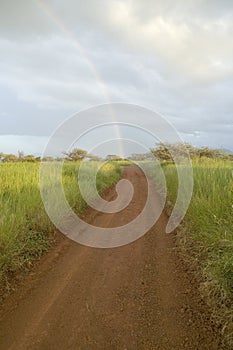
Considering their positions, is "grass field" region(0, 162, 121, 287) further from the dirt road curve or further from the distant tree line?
the distant tree line

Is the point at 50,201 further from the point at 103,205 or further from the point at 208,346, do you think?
the point at 208,346

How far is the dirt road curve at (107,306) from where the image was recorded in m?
2.86

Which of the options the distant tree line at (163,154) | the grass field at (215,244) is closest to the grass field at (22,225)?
the grass field at (215,244)

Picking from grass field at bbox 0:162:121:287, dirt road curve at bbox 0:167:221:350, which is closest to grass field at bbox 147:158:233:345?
dirt road curve at bbox 0:167:221:350

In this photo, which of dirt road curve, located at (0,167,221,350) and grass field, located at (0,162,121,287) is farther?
grass field, located at (0,162,121,287)

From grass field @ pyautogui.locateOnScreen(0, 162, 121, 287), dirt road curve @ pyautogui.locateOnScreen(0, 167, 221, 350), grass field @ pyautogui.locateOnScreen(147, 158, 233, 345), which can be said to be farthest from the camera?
grass field @ pyautogui.locateOnScreen(0, 162, 121, 287)

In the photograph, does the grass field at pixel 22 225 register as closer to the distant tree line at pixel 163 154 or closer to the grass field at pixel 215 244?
the grass field at pixel 215 244

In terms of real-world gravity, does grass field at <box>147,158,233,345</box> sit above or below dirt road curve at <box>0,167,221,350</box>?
above

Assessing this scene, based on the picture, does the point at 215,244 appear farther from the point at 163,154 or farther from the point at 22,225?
the point at 163,154

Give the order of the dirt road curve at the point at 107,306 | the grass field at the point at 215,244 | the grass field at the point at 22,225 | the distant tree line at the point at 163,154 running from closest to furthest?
1. the dirt road curve at the point at 107,306
2. the grass field at the point at 215,244
3. the grass field at the point at 22,225
4. the distant tree line at the point at 163,154

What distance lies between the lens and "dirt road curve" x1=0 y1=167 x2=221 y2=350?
2857 mm

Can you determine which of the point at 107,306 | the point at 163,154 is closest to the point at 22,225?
the point at 107,306

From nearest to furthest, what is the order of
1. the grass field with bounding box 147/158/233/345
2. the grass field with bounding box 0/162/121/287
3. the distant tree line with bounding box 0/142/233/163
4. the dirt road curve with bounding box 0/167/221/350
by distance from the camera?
the dirt road curve with bounding box 0/167/221/350, the grass field with bounding box 147/158/233/345, the grass field with bounding box 0/162/121/287, the distant tree line with bounding box 0/142/233/163

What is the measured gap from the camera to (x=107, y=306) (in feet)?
11.3
